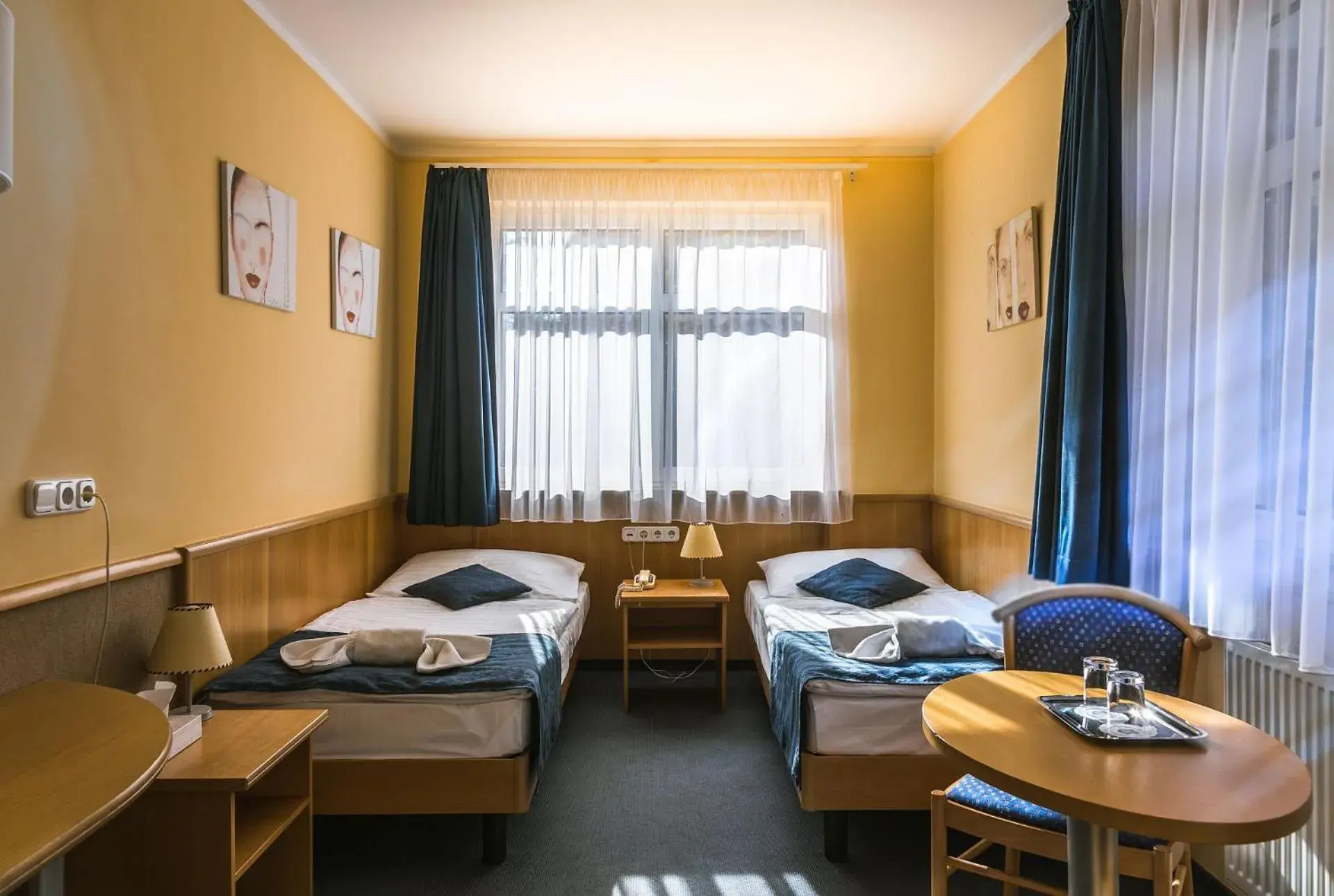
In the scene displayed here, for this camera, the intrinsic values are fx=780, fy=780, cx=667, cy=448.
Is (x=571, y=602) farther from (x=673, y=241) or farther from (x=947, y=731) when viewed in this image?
(x=947, y=731)

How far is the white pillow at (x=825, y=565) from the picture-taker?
3.70 m

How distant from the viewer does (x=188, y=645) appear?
203cm

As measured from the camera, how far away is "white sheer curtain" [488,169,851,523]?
3998 mm

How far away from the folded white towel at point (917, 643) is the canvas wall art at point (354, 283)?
2.49 m

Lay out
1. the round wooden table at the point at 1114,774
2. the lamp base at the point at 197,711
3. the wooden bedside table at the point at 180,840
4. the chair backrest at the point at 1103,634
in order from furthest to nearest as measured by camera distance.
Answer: the lamp base at the point at 197,711
the chair backrest at the point at 1103,634
the wooden bedside table at the point at 180,840
the round wooden table at the point at 1114,774

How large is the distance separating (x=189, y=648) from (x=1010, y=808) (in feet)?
6.68

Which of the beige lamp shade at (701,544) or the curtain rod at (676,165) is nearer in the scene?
the beige lamp shade at (701,544)

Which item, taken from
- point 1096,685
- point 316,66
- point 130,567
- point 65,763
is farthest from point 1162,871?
point 316,66

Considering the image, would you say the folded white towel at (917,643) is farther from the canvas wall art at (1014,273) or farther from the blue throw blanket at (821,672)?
the canvas wall art at (1014,273)

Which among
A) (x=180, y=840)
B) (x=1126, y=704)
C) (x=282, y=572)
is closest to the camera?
(x=1126, y=704)

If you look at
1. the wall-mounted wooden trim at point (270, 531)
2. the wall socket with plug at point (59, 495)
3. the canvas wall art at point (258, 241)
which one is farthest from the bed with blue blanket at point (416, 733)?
the canvas wall art at point (258, 241)

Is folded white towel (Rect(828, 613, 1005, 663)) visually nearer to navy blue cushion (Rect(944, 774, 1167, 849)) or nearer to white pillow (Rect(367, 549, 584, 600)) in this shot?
navy blue cushion (Rect(944, 774, 1167, 849))

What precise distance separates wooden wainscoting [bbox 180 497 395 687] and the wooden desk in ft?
2.94

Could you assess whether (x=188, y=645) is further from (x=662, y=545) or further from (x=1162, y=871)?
(x=662, y=545)
